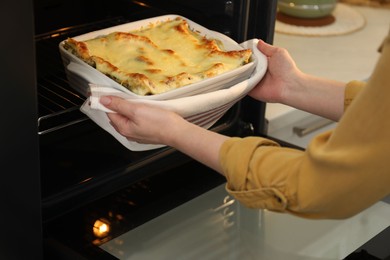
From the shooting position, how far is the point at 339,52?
172cm

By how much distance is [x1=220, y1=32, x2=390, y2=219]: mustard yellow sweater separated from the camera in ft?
2.43

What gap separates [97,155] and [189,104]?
25 centimetres

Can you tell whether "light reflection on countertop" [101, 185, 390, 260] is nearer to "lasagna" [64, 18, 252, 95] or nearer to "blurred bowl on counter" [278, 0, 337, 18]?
"lasagna" [64, 18, 252, 95]

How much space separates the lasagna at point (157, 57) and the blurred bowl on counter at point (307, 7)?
72 centimetres

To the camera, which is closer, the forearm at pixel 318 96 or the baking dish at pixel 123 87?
the baking dish at pixel 123 87

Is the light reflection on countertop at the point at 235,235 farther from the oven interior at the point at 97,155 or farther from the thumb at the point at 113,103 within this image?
the thumb at the point at 113,103

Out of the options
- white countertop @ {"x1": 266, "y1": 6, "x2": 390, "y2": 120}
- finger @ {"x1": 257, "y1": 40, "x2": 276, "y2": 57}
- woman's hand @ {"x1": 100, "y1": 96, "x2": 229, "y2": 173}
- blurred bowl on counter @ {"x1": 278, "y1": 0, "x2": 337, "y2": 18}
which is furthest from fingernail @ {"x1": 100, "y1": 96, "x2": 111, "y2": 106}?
blurred bowl on counter @ {"x1": 278, "y1": 0, "x2": 337, "y2": 18}

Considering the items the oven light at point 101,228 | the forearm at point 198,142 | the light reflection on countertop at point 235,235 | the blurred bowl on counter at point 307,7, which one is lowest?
the light reflection on countertop at point 235,235

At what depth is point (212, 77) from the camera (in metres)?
1.01

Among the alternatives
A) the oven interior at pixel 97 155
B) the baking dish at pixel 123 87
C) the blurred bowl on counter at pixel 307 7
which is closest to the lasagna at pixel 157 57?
the baking dish at pixel 123 87

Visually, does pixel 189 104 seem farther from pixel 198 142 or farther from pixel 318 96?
pixel 318 96

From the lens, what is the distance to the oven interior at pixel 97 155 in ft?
3.46

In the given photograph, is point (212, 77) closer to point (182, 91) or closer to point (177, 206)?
point (182, 91)

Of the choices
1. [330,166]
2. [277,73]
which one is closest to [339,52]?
[277,73]
